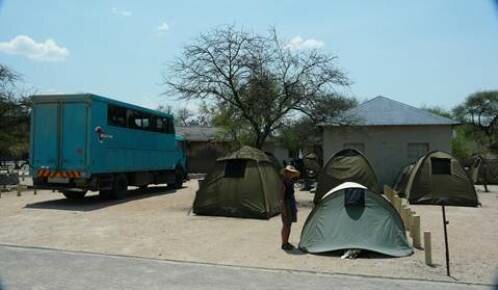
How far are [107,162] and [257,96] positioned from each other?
609 centimetres

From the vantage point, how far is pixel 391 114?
94.3 ft

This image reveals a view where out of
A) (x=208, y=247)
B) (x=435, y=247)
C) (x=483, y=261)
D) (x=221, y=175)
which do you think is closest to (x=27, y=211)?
(x=221, y=175)

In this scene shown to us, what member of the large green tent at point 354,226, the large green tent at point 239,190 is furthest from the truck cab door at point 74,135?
the large green tent at point 354,226

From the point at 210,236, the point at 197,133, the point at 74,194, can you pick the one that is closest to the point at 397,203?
the point at 210,236

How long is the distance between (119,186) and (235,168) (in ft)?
22.9

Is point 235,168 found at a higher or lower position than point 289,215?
higher

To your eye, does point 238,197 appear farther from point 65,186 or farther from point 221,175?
point 65,186

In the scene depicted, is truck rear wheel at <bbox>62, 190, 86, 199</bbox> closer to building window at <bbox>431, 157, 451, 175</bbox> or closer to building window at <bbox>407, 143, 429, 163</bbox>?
building window at <bbox>431, 157, 451, 175</bbox>

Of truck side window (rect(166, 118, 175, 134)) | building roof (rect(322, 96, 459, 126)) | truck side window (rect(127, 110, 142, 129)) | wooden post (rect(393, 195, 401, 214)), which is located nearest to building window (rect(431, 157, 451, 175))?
wooden post (rect(393, 195, 401, 214))

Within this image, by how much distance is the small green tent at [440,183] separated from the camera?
782 inches

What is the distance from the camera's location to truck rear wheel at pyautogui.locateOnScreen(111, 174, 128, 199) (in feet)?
68.0

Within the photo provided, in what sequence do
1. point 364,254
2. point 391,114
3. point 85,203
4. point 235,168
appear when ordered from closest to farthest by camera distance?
point 364,254 < point 235,168 < point 85,203 < point 391,114

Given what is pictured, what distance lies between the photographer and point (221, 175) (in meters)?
16.2

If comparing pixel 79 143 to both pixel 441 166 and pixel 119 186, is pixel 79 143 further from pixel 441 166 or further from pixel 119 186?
pixel 441 166
